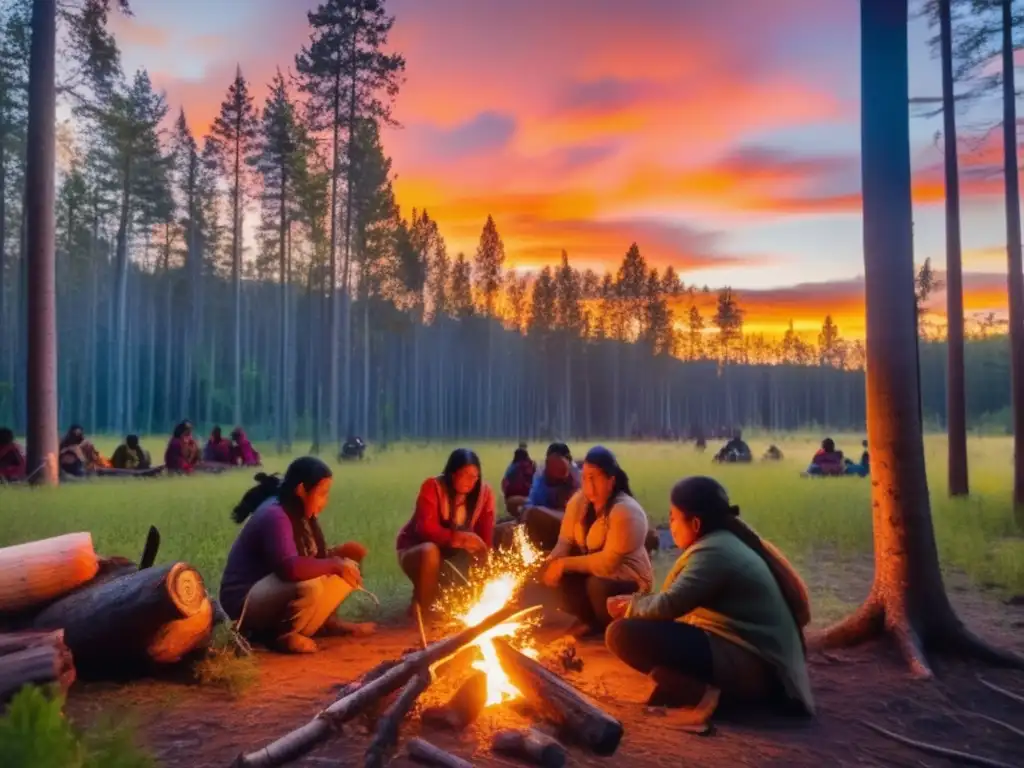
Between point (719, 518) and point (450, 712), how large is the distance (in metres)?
1.87

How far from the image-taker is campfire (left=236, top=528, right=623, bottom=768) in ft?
12.0

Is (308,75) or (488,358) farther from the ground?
(308,75)

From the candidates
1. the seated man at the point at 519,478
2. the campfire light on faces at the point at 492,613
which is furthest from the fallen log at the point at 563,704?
the seated man at the point at 519,478

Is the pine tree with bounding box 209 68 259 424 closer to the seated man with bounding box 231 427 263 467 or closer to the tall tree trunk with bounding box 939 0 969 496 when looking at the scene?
the seated man with bounding box 231 427 263 467

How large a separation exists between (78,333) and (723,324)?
1868 inches

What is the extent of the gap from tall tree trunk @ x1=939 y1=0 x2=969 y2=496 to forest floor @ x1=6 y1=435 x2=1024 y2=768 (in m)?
1.55

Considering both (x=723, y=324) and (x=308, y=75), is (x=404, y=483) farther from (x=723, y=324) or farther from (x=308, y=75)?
(x=723, y=324)

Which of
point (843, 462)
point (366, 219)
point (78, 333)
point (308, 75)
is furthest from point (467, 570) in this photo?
point (78, 333)

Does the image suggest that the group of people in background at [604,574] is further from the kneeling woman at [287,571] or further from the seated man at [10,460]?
the seated man at [10,460]

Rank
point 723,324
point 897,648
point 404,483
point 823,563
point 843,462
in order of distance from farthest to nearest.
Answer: point 723,324 < point 843,462 < point 404,483 < point 823,563 < point 897,648

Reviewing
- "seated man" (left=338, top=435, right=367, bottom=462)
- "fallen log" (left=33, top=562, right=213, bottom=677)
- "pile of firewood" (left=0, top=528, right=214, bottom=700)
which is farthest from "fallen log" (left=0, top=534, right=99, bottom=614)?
"seated man" (left=338, top=435, right=367, bottom=462)

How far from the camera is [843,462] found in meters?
20.8

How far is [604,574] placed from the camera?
6074mm

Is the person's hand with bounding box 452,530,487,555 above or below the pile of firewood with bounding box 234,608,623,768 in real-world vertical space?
above
